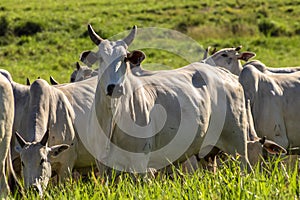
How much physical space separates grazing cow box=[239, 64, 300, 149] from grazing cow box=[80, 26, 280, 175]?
1.07 m

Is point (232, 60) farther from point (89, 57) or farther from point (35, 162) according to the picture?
point (35, 162)

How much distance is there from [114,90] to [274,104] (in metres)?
3.70

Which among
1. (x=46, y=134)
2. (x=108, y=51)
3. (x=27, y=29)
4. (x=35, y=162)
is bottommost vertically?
(x=27, y=29)

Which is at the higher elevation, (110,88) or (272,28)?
Answer: (110,88)

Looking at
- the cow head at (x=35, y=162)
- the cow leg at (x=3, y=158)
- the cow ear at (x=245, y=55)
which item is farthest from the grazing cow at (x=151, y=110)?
the cow ear at (x=245, y=55)

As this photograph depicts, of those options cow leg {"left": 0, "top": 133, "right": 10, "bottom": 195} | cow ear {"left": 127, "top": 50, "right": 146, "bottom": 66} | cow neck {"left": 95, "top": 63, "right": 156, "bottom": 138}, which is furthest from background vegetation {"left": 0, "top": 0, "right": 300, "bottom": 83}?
cow leg {"left": 0, "top": 133, "right": 10, "bottom": 195}

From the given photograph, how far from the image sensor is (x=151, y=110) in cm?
859

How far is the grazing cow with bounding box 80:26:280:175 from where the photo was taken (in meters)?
A: 8.04

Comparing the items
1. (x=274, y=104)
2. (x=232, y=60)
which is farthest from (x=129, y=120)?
(x=232, y=60)

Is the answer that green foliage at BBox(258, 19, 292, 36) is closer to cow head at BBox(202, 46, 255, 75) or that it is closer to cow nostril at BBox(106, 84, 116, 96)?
cow head at BBox(202, 46, 255, 75)

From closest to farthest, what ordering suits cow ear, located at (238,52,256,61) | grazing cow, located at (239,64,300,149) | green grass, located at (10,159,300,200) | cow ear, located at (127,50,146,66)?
green grass, located at (10,159,300,200), cow ear, located at (127,50,146,66), grazing cow, located at (239,64,300,149), cow ear, located at (238,52,256,61)

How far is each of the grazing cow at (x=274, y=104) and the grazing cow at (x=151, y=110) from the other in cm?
107

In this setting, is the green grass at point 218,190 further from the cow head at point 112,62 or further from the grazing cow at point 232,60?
the grazing cow at point 232,60

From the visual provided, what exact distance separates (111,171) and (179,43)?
1757 centimetres
